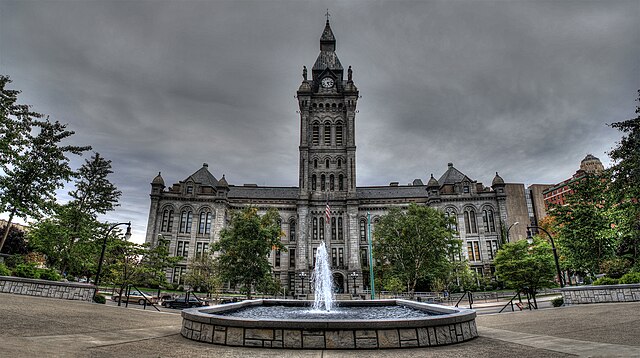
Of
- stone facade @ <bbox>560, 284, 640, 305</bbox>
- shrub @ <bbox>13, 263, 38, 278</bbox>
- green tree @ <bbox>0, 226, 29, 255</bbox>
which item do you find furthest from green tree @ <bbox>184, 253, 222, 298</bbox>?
green tree @ <bbox>0, 226, 29, 255</bbox>

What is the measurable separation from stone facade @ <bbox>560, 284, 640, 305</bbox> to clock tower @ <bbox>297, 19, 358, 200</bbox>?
1441 inches

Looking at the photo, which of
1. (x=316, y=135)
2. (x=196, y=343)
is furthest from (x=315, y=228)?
(x=196, y=343)

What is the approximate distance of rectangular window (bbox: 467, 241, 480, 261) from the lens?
51281 millimetres

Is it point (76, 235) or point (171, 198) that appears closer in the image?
point (76, 235)

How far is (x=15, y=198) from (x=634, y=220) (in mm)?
46375

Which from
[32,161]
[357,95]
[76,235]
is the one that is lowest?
[76,235]

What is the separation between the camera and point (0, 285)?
17.5 metres

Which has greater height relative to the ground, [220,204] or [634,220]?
[220,204]

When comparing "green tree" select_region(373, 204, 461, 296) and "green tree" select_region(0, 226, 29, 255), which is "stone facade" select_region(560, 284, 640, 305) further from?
"green tree" select_region(0, 226, 29, 255)

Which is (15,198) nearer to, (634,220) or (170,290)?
(170,290)

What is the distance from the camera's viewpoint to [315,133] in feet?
191

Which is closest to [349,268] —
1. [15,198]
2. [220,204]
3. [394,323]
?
[220,204]

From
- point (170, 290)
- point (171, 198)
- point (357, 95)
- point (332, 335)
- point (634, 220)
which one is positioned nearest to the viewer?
point (332, 335)

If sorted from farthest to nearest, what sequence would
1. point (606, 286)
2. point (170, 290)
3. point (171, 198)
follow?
point (171, 198), point (170, 290), point (606, 286)
